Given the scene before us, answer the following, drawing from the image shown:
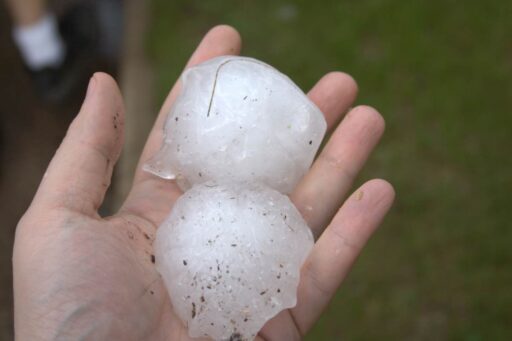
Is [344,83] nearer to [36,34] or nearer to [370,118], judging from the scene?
[370,118]

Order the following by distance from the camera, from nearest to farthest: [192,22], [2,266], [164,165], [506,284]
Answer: [164,165] < [506,284] < [2,266] < [192,22]

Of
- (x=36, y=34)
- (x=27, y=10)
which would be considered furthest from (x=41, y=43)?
Answer: (x=27, y=10)

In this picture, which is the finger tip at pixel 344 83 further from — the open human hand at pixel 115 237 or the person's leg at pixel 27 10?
the person's leg at pixel 27 10

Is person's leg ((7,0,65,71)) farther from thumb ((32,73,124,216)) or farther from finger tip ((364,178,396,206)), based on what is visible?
finger tip ((364,178,396,206))

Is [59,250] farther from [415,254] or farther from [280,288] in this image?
[415,254]

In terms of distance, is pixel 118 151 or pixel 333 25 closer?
pixel 118 151

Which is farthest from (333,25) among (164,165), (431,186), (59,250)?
(59,250)
